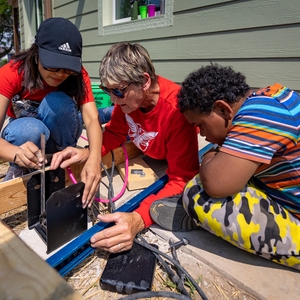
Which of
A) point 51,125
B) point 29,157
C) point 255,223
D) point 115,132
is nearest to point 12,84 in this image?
point 51,125

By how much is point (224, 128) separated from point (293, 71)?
62.6 inches

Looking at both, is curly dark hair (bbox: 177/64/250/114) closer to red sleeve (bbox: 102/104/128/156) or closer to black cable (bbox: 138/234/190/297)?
black cable (bbox: 138/234/190/297)

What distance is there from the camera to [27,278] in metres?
0.47

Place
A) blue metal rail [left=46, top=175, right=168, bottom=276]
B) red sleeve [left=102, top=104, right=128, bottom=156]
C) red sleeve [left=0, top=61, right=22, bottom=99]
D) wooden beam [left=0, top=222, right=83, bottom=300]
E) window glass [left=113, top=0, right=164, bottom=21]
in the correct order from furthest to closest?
window glass [left=113, top=0, right=164, bottom=21] → red sleeve [left=102, top=104, right=128, bottom=156] → red sleeve [left=0, top=61, right=22, bottom=99] → blue metal rail [left=46, top=175, right=168, bottom=276] → wooden beam [left=0, top=222, right=83, bottom=300]

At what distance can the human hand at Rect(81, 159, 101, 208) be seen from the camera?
1.41m

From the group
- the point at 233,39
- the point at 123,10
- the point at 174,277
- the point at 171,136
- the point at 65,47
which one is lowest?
the point at 174,277

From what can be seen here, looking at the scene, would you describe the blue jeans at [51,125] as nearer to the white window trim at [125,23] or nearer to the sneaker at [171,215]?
the sneaker at [171,215]

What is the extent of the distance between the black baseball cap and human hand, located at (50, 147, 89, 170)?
0.51 meters

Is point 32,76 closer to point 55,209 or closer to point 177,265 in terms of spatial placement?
point 55,209

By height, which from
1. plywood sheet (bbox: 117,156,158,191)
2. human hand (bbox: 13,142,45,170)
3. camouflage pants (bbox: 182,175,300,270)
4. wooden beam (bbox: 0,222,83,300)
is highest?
wooden beam (bbox: 0,222,83,300)

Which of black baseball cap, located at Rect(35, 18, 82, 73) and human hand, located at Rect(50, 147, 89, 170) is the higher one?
black baseball cap, located at Rect(35, 18, 82, 73)

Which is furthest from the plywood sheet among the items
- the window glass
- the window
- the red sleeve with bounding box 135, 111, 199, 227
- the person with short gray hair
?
the window glass

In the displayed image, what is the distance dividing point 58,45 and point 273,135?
4.20 ft

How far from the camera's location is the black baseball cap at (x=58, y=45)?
1524 millimetres
